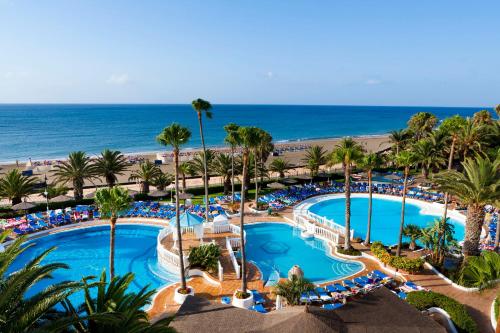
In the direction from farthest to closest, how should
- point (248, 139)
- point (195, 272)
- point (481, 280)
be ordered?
point (195, 272) → point (248, 139) → point (481, 280)

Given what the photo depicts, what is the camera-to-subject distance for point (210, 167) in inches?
1396

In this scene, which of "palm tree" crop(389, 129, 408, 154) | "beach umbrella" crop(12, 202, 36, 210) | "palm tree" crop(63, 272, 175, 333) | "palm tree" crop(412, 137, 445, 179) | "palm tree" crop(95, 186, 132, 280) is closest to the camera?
"palm tree" crop(63, 272, 175, 333)

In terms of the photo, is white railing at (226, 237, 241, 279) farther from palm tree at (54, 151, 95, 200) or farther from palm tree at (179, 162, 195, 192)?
palm tree at (54, 151, 95, 200)

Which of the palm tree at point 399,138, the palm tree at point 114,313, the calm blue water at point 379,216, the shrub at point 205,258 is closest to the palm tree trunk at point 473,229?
the calm blue water at point 379,216

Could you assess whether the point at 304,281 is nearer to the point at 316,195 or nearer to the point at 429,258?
the point at 429,258

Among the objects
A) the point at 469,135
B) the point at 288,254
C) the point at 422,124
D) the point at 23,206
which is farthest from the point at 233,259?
the point at 422,124

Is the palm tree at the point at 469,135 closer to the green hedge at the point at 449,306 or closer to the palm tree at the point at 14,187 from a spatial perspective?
the green hedge at the point at 449,306

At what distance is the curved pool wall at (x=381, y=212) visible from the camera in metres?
26.5

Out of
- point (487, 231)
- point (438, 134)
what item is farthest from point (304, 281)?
point (438, 134)

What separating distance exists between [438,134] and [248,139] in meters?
28.7

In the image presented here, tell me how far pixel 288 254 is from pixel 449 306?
1059 centimetres

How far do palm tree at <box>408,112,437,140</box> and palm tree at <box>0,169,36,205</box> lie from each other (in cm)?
4573

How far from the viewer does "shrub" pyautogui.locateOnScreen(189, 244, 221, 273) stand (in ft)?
59.9

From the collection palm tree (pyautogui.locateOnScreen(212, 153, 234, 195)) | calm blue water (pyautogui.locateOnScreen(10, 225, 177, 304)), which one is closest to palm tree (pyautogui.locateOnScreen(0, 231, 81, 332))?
calm blue water (pyautogui.locateOnScreen(10, 225, 177, 304))
